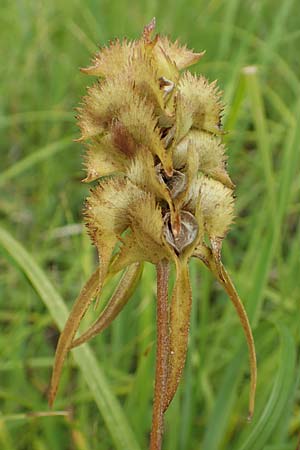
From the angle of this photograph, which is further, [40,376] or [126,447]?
[40,376]

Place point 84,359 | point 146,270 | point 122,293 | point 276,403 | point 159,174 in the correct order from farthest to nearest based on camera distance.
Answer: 1. point 146,270
2. point 84,359
3. point 276,403
4. point 122,293
5. point 159,174

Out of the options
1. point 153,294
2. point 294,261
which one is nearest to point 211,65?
point 294,261

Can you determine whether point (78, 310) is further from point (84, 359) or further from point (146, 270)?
point (146, 270)

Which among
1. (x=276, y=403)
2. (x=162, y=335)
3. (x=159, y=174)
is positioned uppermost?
(x=159, y=174)

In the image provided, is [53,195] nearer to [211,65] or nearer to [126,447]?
[211,65]

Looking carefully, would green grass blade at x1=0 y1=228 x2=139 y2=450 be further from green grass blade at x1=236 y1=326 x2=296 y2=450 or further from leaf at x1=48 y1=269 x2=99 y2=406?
leaf at x1=48 y1=269 x2=99 y2=406

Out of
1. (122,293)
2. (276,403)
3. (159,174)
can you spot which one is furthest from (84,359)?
(159,174)
